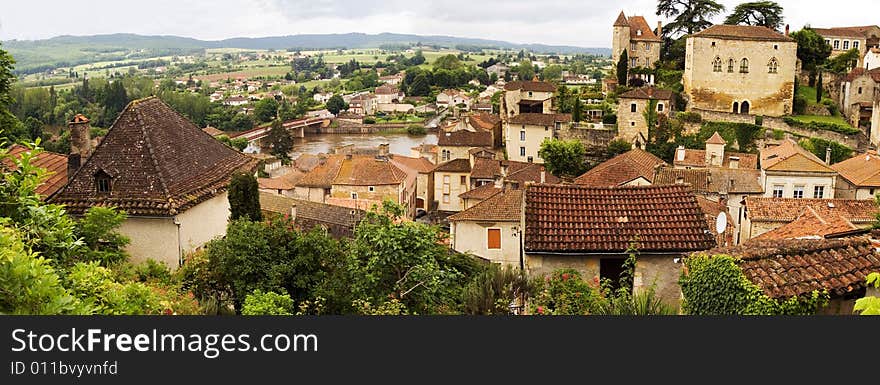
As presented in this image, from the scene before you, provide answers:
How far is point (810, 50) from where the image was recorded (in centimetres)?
5088

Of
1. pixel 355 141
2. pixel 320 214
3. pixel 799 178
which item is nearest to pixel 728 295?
pixel 320 214

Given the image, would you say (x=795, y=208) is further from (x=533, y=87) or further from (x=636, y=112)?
(x=533, y=87)

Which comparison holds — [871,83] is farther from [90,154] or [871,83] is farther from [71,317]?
[71,317]

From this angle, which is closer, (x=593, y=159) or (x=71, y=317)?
(x=71, y=317)

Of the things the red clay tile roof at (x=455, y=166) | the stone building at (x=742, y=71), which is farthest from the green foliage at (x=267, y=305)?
the stone building at (x=742, y=71)

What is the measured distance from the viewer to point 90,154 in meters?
14.6

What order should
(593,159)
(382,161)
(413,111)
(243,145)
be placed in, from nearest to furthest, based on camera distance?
(382,161) → (593,159) → (243,145) → (413,111)

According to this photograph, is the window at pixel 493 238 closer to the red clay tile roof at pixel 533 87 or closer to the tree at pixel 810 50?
the red clay tile roof at pixel 533 87

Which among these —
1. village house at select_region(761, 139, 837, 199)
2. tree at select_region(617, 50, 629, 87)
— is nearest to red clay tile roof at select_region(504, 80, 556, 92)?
tree at select_region(617, 50, 629, 87)

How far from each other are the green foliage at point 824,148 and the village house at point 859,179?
8.87 m

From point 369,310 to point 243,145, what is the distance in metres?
74.1

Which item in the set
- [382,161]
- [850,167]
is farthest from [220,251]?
[382,161]

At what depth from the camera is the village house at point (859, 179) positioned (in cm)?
2748

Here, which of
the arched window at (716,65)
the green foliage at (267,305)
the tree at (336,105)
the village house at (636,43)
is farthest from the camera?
the tree at (336,105)
